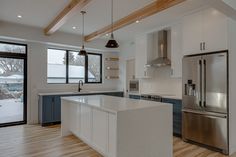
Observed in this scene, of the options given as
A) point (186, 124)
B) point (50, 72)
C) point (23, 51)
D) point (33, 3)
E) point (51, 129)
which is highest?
point (33, 3)

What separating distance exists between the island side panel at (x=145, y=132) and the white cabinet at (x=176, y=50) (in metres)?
1.90

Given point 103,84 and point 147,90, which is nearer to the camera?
point 147,90

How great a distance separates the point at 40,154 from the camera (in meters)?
3.12

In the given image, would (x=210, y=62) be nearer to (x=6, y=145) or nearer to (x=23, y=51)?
(x=6, y=145)

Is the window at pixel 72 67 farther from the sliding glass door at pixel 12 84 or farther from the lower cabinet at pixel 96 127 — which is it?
the lower cabinet at pixel 96 127

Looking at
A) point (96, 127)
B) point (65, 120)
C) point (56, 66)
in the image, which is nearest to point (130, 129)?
point (96, 127)

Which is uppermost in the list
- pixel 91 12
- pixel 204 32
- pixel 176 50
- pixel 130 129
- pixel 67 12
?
pixel 91 12

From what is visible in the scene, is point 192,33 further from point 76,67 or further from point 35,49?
point 35,49

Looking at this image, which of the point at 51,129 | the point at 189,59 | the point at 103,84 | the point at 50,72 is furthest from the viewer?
the point at 103,84

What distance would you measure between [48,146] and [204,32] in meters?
4.07

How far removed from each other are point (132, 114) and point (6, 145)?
2.92 m

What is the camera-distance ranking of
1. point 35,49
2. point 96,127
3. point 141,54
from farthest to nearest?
point 141,54
point 35,49
point 96,127

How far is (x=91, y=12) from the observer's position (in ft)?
13.0

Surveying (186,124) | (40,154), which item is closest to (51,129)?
(40,154)
